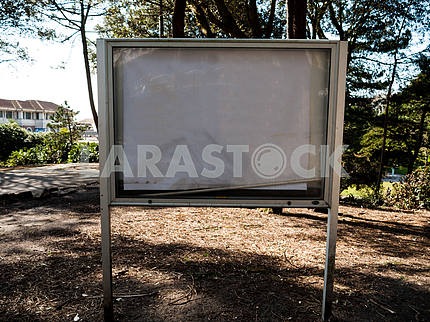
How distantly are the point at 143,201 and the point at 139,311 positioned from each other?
3.13 feet

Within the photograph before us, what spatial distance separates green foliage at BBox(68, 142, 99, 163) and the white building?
44.9 meters

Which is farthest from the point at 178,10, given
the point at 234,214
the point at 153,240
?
the point at 153,240

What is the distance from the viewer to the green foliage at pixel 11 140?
72.9 ft

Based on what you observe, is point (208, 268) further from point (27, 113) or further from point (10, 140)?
point (27, 113)

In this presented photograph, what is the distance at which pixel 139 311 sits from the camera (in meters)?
2.61

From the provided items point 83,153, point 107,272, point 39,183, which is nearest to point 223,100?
point 107,272

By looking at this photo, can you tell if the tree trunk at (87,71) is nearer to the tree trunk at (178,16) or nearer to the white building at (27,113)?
the tree trunk at (178,16)

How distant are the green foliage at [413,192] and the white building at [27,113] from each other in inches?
2329

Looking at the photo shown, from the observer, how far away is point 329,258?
2.35 metres

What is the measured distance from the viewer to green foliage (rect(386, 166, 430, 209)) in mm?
8383

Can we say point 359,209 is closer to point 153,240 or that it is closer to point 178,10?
point 153,240

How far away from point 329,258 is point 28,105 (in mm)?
70985

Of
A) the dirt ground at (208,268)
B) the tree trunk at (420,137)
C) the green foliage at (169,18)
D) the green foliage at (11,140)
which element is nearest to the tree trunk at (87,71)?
the green foliage at (169,18)

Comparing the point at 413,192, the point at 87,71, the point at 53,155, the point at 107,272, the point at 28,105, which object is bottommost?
the point at 413,192
